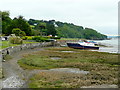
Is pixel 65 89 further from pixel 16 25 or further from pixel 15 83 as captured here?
pixel 16 25

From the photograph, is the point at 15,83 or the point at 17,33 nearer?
the point at 15,83

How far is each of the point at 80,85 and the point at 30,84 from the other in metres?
4.05

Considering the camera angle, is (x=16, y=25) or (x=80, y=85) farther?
(x=16, y=25)

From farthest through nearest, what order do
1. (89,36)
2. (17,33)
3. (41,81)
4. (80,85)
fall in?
(89,36), (17,33), (41,81), (80,85)

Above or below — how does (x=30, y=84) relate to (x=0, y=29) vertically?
below

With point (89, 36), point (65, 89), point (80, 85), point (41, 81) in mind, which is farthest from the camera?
point (89, 36)

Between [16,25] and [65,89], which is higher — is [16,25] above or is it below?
above

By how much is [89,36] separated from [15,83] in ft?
616

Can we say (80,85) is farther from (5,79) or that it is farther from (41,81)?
(5,79)

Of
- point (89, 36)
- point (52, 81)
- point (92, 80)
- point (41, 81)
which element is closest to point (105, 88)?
point (92, 80)

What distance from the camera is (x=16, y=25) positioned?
242 ft

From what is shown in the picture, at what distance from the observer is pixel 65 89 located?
12.7 meters

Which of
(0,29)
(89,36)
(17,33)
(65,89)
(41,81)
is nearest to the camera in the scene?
(65,89)

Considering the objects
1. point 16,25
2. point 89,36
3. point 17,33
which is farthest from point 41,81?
point 89,36
